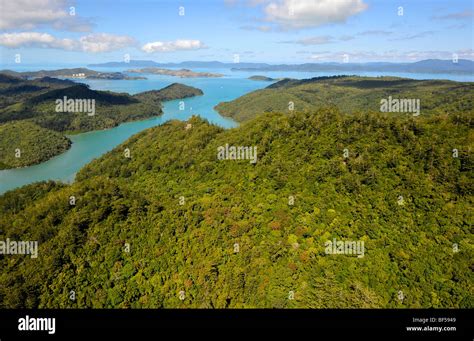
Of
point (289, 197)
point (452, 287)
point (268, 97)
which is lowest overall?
point (452, 287)

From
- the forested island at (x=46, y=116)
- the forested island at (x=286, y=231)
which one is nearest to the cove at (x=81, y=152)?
the forested island at (x=46, y=116)

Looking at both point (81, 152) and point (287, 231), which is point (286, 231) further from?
point (81, 152)

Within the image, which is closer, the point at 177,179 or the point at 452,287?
the point at 452,287

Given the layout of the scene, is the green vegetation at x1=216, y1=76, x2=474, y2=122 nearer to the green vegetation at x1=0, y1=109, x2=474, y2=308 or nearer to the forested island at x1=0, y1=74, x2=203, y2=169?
the forested island at x1=0, y1=74, x2=203, y2=169

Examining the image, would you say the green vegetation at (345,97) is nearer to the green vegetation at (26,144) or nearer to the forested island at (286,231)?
the green vegetation at (26,144)

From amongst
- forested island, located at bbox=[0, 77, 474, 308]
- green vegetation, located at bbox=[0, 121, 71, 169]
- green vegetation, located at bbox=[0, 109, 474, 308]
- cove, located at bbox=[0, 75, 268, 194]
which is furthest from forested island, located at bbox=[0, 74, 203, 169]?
green vegetation, located at bbox=[0, 109, 474, 308]
